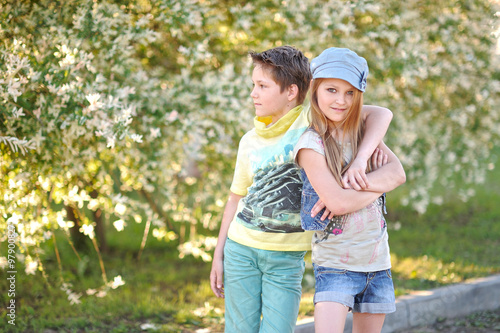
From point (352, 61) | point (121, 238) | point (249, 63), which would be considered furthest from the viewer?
point (121, 238)

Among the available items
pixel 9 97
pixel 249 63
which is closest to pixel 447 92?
pixel 249 63

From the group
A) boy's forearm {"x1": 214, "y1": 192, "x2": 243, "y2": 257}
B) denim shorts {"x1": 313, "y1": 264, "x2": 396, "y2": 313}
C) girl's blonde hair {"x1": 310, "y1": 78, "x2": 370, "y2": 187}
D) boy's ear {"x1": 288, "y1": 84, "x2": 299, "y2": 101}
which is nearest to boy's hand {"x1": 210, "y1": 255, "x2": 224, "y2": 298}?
boy's forearm {"x1": 214, "y1": 192, "x2": 243, "y2": 257}

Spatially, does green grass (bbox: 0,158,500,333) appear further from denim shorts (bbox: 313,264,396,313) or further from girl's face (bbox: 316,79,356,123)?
girl's face (bbox: 316,79,356,123)

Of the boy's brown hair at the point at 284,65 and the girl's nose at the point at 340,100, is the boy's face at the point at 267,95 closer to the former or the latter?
the boy's brown hair at the point at 284,65

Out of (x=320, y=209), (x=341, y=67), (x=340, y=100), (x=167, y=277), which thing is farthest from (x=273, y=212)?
(x=167, y=277)

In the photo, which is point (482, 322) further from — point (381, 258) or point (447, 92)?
point (447, 92)

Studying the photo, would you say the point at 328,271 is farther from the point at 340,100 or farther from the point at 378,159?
the point at 340,100

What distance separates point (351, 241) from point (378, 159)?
0.38m

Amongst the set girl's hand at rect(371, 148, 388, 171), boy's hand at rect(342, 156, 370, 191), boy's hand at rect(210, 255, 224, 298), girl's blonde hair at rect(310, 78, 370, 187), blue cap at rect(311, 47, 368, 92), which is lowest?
boy's hand at rect(210, 255, 224, 298)

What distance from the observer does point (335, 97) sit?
2.03 m

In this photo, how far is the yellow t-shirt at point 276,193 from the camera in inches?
83.8

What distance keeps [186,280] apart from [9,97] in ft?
9.38

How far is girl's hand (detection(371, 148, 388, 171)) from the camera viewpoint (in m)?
2.12

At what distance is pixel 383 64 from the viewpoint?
179 inches
